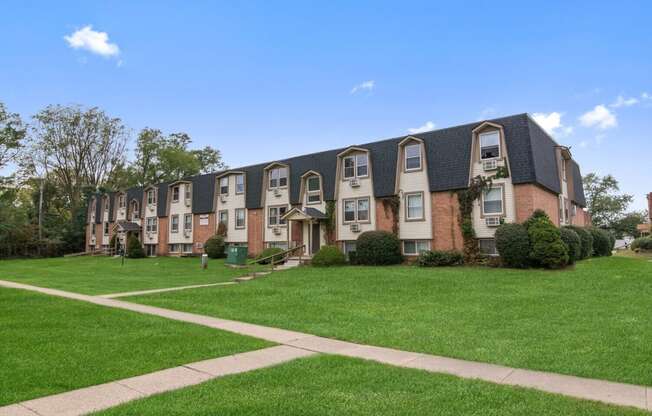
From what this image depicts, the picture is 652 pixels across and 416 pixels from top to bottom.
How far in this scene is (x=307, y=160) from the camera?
28422mm

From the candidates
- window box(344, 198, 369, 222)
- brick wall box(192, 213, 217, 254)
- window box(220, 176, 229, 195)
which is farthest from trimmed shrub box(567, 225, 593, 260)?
brick wall box(192, 213, 217, 254)

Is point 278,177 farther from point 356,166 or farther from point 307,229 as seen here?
point 356,166

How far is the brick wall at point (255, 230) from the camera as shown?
30359mm

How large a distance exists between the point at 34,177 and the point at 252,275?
45.8 meters

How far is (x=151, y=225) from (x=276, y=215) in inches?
640

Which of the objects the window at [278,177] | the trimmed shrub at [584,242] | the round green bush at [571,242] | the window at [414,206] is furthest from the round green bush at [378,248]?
the trimmed shrub at [584,242]

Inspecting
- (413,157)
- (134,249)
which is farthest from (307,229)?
(134,249)

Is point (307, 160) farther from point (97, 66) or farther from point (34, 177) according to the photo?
point (34, 177)

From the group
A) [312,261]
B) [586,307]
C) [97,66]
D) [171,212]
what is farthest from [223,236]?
[586,307]

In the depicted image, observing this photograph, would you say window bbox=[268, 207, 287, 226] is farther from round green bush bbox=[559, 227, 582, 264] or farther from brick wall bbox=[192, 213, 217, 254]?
round green bush bbox=[559, 227, 582, 264]

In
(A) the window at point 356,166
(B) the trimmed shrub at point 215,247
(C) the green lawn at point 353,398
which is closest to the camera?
(C) the green lawn at point 353,398

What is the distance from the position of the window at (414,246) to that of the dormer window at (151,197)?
2587cm

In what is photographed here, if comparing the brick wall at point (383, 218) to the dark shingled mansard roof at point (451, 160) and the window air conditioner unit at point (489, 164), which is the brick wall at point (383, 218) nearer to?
the dark shingled mansard roof at point (451, 160)

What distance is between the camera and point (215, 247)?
31641 millimetres
